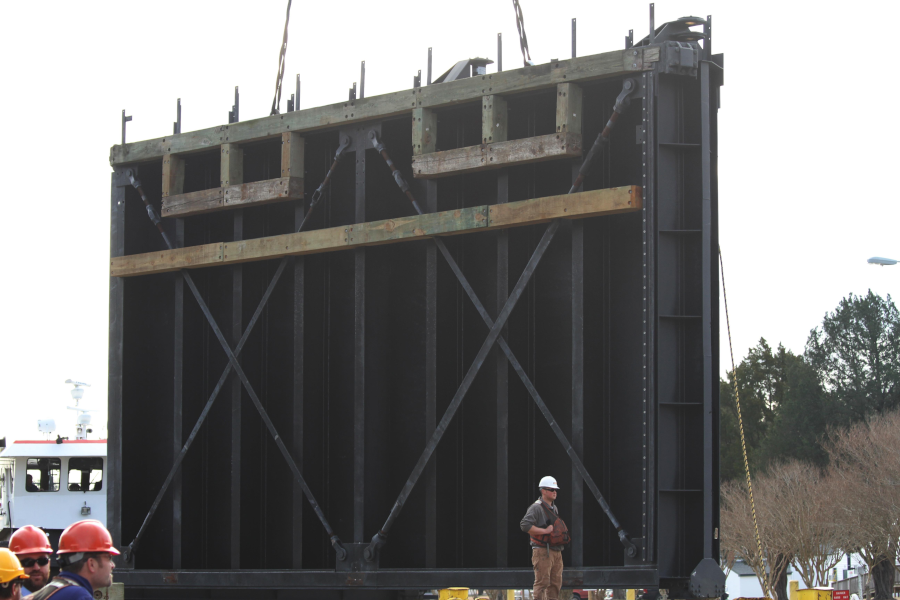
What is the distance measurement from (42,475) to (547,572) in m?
18.3

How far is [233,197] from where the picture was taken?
13.8 m

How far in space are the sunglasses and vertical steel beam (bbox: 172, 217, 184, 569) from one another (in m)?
6.19

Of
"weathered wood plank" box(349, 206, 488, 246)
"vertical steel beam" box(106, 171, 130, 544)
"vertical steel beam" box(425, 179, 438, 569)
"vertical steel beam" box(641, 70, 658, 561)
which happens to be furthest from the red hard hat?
"vertical steel beam" box(106, 171, 130, 544)

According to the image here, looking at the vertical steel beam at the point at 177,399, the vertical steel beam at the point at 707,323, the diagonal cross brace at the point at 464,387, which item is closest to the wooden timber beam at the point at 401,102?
the vertical steel beam at the point at 707,323

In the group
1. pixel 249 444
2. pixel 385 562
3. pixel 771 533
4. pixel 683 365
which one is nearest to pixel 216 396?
pixel 249 444

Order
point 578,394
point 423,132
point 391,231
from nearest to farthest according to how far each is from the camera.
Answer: point 578,394
point 423,132
point 391,231

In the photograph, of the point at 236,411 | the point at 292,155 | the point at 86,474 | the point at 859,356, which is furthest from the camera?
the point at 859,356

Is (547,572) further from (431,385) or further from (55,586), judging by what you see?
(55,586)

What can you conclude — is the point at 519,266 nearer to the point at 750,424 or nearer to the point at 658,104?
the point at 658,104

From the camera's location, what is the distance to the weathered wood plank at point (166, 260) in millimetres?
13977

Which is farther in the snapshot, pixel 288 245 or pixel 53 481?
pixel 53 481

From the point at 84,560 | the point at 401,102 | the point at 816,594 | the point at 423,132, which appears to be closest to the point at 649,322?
the point at 423,132

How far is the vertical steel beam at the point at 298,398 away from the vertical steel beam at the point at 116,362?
270cm

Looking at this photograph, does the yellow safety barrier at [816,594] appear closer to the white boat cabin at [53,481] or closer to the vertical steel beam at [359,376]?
the vertical steel beam at [359,376]
